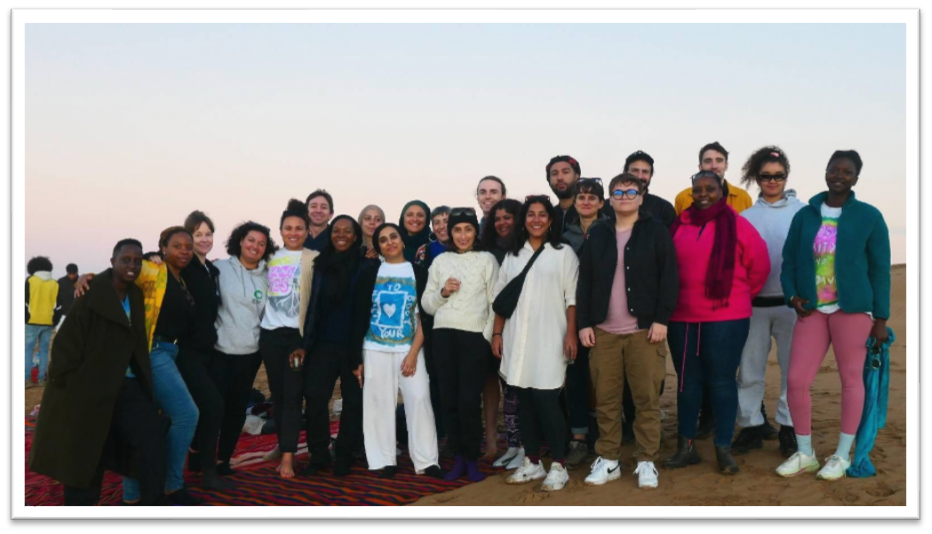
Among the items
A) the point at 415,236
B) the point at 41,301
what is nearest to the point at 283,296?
the point at 415,236

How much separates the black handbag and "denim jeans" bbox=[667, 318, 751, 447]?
1119mm

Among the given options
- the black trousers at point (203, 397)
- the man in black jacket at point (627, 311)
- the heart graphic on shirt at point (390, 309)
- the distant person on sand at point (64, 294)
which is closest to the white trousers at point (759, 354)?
the man in black jacket at point (627, 311)

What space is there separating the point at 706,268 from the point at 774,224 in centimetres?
113

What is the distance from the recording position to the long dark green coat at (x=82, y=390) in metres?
4.44

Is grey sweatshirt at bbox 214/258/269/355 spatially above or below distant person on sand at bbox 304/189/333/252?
below

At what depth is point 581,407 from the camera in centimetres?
557

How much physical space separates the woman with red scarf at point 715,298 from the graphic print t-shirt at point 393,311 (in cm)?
197

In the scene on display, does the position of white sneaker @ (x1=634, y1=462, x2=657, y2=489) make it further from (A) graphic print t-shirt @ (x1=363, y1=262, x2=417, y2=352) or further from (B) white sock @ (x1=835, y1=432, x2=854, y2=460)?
(A) graphic print t-shirt @ (x1=363, y1=262, x2=417, y2=352)

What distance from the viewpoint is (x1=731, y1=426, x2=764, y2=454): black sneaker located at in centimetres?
566

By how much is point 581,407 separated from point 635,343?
0.95m

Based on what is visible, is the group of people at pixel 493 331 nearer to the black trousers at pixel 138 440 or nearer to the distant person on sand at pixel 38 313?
the black trousers at pixel 138 440

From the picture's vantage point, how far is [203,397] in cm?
518

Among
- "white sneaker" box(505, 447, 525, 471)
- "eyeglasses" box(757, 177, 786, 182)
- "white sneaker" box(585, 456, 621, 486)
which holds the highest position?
"eyeglasses" box(757, 177, 786, 182)

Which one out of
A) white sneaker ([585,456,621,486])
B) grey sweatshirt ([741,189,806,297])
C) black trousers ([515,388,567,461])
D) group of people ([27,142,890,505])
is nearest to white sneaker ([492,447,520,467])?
group of people ([27,142,890,505])
